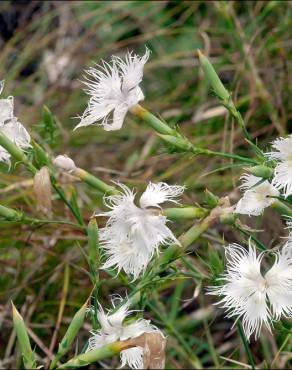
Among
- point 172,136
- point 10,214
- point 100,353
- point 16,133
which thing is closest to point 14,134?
point 16,133

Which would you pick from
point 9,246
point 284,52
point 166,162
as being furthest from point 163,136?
point 284,52

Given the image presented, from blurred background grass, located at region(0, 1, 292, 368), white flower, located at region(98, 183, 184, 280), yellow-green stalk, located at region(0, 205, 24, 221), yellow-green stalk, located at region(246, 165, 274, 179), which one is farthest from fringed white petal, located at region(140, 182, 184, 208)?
blurred background grass, located at region(0, 1, 292, 368)

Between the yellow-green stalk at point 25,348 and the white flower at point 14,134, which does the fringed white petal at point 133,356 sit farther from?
the white flower at point 14,134

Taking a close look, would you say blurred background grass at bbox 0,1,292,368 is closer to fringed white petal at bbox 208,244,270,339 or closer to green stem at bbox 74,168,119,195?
green stem at bbox 74,168,119,195

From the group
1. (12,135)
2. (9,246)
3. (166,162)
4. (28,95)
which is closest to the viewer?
(12,135)

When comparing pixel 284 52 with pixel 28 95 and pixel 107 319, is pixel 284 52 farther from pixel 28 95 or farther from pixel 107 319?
pixel 107 319

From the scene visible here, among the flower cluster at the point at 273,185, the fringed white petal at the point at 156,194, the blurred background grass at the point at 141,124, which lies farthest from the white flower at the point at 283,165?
the blurred background grass at the point at 141,124

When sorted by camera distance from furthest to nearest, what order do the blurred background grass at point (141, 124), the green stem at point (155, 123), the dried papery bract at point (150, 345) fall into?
the blurred background grass at point (141, 124)
the green stem at point (155, 123)
the dried papery bract at point (150, 345)
